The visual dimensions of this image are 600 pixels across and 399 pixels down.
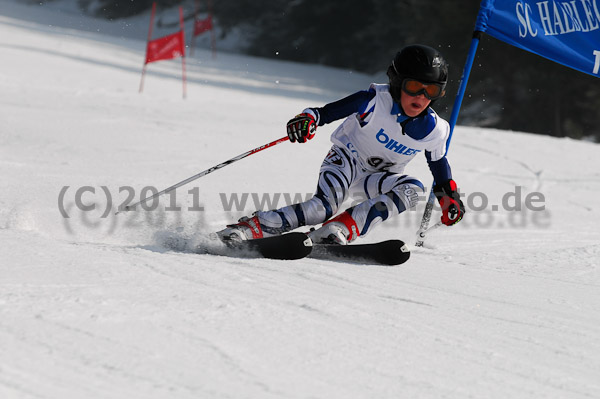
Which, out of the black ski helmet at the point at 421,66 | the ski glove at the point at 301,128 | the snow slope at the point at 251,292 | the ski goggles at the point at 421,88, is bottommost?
the snow slope at the point at 251,292

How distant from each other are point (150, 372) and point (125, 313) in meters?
0.44

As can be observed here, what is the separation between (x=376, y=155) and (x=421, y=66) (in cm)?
61

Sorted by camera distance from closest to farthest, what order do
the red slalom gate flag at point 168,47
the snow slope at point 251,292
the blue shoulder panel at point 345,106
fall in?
the snow slope at point 251,292
the blue shoulder panel at point 345,106
the red slalom gate flag at point 168,47

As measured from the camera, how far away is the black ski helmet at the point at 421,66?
374cm

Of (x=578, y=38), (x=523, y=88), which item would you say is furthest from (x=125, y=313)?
(x=523, y=88)

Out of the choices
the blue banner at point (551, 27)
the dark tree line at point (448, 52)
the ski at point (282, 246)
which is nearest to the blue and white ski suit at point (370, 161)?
the ski at point (282, 246)

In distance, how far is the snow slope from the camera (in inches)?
82.2

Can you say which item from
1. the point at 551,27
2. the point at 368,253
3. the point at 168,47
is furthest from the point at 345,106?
the point at 168,47

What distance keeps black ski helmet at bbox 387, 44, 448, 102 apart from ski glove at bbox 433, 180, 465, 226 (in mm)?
591

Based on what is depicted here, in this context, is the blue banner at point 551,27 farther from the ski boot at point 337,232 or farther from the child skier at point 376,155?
the ski boot at point 337,232

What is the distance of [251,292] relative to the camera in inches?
112

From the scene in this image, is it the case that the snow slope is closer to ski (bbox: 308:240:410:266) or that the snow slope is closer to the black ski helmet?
ski (bbox: 308:240:410:266)

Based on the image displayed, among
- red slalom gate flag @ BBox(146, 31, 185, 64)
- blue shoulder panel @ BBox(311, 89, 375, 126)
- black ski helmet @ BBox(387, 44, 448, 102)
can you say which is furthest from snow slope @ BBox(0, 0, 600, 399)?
red slalom gate flag @ BBox(146, 31, 185, 64)

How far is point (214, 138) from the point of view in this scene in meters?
7.62
